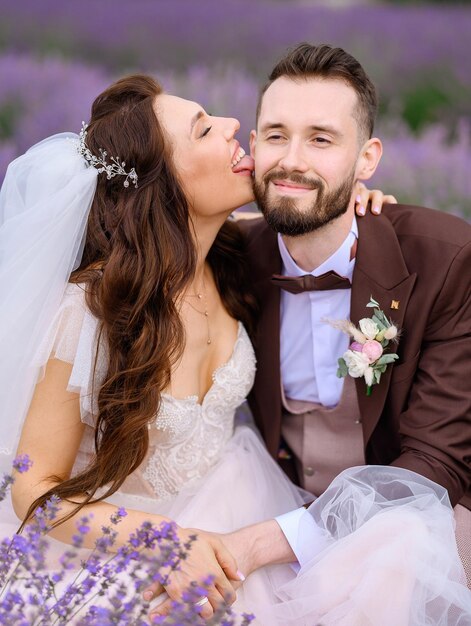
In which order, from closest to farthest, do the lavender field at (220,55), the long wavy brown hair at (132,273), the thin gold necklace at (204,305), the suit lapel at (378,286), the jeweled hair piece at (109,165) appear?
the long wavy brown hair at (132,273) < the jeweled hair piece at (109,165) < the suit lapel at (378,286) < the thin gold necklace at (204,305) < the lavender field at (220,55)

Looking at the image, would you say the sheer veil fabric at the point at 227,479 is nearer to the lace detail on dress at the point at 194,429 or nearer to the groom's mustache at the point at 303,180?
the lace detail on dress at the point at 194,429

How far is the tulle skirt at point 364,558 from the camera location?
6.79 feet

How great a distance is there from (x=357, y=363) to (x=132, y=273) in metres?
0.71

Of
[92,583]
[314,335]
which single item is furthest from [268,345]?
[92,583]

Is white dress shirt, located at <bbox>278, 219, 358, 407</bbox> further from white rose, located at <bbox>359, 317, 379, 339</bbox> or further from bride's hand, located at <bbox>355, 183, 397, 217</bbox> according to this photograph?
white rose, located at <bbox>359, 317, 379, 339</bbox>

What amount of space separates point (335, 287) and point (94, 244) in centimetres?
76

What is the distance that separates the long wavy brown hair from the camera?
7.72ft

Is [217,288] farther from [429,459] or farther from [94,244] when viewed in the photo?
[429,459]

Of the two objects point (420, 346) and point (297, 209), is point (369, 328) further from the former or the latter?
point (297, 209)

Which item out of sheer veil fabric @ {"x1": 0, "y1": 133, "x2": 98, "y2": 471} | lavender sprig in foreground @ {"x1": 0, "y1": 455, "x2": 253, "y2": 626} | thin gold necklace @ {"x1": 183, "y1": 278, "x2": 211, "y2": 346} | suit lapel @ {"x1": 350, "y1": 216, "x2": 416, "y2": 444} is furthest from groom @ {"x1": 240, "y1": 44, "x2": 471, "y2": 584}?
lavender sprig in foreground @ {"x1": 0, "y1": 455, "x2": 253, "y2": 626}

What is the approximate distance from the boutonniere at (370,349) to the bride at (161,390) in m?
0.30

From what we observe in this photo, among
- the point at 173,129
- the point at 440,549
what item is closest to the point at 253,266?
the point at 173,129

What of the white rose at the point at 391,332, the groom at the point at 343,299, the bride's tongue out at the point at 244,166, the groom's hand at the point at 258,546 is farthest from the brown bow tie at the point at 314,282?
the groom's hand at the point at 258,546

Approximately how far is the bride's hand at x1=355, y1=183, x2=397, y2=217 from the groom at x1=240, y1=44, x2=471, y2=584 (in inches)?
1.2
